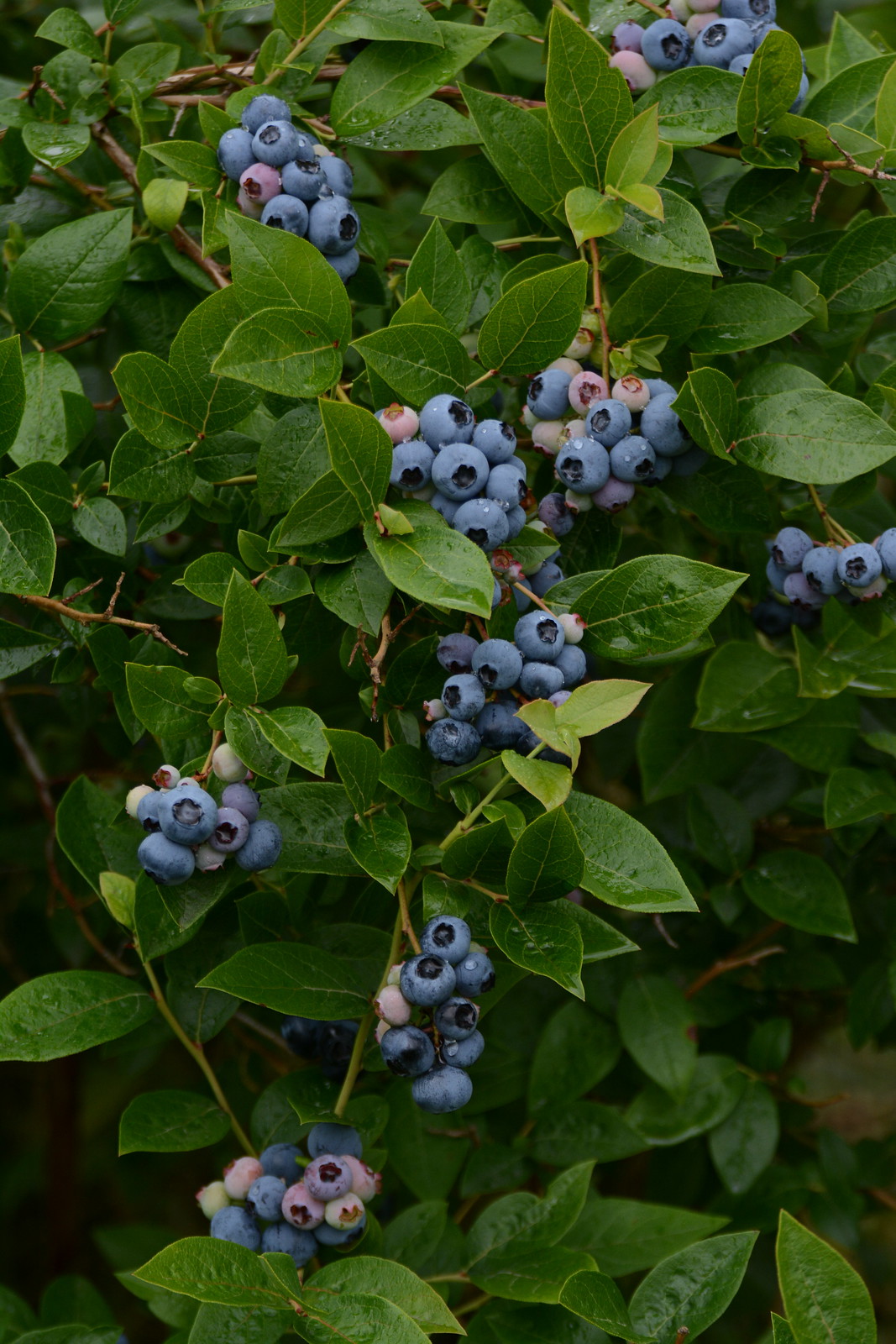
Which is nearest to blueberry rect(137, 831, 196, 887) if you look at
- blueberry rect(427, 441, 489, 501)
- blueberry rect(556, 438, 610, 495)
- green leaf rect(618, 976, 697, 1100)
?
blueberry rect(427, 441, 489, 501)

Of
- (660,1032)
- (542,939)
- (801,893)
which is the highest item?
(542,939)

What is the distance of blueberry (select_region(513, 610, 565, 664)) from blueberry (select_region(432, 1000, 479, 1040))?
303 millimetres

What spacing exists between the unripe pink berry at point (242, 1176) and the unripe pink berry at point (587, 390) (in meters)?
0.94

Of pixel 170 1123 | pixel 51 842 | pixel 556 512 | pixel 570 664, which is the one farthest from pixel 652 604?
pixel 51 842

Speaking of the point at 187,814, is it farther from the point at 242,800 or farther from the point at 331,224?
the point at 331,224

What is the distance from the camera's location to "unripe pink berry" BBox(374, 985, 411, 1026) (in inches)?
42.2

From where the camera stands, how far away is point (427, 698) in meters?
1.23

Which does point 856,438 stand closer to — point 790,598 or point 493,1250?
point 790,598

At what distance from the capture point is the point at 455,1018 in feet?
3.44

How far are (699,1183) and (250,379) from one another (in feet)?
5.55

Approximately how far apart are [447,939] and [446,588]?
1.09 feet

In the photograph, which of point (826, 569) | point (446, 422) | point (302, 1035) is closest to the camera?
point (446, 422)

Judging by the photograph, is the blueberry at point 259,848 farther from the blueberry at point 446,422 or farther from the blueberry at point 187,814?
the blueberry at point 446,422

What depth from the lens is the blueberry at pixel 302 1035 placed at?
56.9 inches
